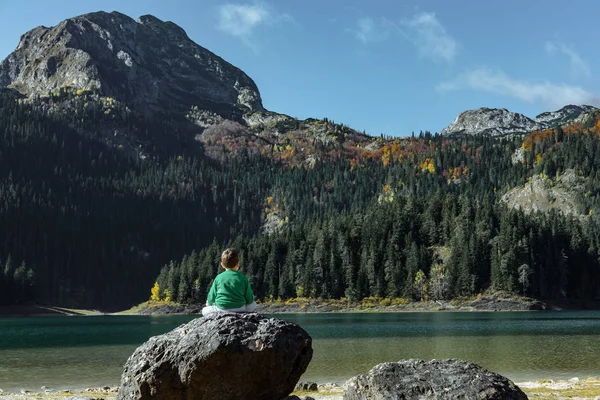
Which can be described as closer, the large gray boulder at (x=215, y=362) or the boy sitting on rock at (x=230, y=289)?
the large gray boulder at (x=215, y=362)

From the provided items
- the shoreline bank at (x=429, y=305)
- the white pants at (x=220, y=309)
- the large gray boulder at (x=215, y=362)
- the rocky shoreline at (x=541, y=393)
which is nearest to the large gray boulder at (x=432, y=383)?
the large gray boulder at (x=215, y=362)

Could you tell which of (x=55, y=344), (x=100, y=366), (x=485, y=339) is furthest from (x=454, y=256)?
(x=100, y=366)

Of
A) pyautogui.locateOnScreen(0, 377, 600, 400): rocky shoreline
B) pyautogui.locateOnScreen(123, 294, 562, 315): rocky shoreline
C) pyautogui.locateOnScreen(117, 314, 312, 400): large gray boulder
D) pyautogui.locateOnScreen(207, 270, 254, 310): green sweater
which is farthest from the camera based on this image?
pyautogui.locateOnScreen(123, 294, 562, 315): rocky shoreline

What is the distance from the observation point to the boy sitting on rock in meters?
15.6

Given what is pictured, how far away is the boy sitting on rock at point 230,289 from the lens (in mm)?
15617

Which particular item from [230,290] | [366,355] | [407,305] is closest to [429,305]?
[407,305]

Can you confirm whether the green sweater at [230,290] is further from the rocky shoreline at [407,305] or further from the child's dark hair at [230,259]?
the rocky shoreline at [407,305]

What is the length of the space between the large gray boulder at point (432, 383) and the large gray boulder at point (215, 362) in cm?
215

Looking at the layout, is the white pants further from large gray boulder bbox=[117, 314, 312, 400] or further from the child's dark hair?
the child's dark hair

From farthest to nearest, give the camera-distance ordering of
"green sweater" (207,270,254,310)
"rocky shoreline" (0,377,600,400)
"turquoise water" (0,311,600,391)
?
"turquoise water" (0,311,600,391) → "rocky shoreline" (0,377,600,400) → "green sweater" (207,270,254,310)

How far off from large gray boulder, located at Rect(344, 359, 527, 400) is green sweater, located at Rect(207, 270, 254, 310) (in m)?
3.71

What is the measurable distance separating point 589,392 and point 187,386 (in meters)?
20.7

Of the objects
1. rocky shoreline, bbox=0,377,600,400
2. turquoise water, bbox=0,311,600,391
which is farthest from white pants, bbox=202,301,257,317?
turquoise water, bbox=0,311,600,391

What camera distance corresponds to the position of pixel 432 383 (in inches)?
530
